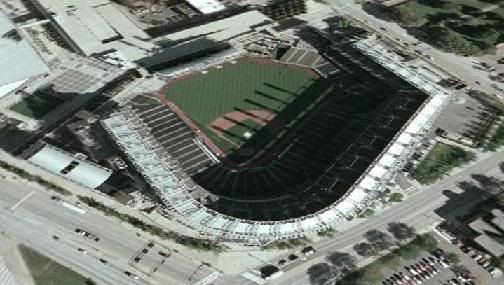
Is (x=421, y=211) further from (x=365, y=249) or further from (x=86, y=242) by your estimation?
(x=86, y=242)

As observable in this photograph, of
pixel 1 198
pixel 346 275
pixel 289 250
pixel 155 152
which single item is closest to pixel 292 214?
pixel 289 250

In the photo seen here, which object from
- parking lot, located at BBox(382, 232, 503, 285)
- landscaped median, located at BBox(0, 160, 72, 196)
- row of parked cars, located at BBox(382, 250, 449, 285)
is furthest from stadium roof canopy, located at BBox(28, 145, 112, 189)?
row of parked cars, located at BBox(382, 250, 449, 285)

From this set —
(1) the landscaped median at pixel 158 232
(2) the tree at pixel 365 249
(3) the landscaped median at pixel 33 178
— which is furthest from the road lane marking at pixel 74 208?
(2) the tree at pixel 365 249

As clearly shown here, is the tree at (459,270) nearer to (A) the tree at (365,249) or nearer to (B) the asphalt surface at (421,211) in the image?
(B) the asphalt surface at (421,211)

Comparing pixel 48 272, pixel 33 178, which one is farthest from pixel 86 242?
pixel 33 178

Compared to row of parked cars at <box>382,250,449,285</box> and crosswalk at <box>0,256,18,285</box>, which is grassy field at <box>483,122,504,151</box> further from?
crosswalk at <box>0,256,18,285</box>

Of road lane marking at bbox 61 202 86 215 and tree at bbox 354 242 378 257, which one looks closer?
tree at bbox 354 242 378 257
